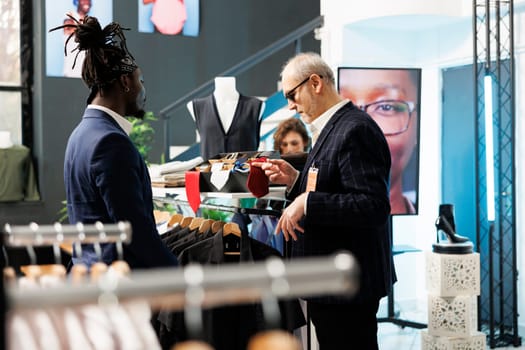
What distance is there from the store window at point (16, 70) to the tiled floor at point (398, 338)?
16.0ft

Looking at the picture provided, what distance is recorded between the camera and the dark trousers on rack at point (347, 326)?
2424 millimetres

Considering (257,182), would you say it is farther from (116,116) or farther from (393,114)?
(393,114)

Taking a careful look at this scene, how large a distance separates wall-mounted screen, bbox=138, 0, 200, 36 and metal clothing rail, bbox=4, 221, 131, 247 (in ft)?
25.6

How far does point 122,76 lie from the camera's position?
2.39 m

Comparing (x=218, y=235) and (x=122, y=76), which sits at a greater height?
(x=122, y=76)

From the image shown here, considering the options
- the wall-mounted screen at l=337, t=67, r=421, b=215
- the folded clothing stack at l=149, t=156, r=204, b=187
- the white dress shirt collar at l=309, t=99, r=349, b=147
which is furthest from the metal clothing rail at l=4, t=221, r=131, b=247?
the wall-mounted screen at l=337, t=67, r=421, b=215

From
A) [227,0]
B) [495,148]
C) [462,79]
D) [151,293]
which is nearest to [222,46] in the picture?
[227,0]

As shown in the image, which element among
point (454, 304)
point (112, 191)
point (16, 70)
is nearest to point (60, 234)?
point (112, 191)

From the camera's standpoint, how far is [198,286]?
871 mm

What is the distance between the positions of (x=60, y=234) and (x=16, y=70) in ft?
Answer: 24.7

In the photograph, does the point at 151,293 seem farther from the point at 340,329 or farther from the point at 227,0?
the point at 227,0

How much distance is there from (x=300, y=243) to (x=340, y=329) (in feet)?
1.07

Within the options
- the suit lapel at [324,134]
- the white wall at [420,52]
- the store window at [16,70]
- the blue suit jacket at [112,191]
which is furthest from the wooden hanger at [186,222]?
the store window at [16,70]

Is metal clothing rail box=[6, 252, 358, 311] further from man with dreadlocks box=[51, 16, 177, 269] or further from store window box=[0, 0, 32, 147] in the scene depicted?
store window box=[0, 0, 32, 147]
